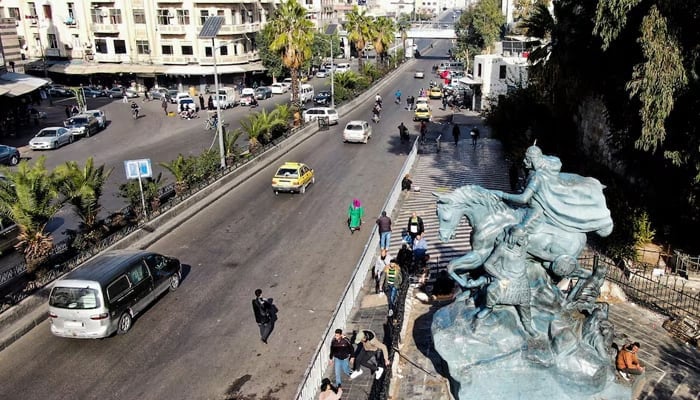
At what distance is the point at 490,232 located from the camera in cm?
1107

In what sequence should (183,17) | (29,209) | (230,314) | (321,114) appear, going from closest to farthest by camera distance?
1. (230,314)
2. (29,209)
3. (321,114)
4. (183,17)

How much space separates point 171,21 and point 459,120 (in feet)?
104

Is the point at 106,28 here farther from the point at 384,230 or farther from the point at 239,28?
the point at 384,230

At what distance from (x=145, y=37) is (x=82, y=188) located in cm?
4793

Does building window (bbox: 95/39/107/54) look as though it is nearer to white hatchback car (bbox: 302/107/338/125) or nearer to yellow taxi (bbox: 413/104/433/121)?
white hatchback car (bbox: 302/107/338/125)

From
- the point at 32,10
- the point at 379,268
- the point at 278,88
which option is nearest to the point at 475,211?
the point at 379,268

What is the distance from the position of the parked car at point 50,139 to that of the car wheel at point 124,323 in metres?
24.9

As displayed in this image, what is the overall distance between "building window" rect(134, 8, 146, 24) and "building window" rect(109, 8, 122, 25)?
1.57 meters

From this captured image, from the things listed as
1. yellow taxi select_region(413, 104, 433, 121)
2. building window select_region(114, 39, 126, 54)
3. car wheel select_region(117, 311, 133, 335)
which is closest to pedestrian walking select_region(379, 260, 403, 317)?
car wheel select_region(117, 311, 133, 335)

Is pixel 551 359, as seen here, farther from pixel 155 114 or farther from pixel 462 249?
pixel 155 114

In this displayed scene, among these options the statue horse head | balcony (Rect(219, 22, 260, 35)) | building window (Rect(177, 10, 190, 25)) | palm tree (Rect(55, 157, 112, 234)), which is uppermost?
building window (Rect(177, 10, 190, 25))

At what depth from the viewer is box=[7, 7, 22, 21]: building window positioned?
65.7 meters

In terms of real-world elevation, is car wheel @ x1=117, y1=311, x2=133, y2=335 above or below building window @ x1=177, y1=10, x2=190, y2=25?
below

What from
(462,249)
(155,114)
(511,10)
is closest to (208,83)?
(155,114)
